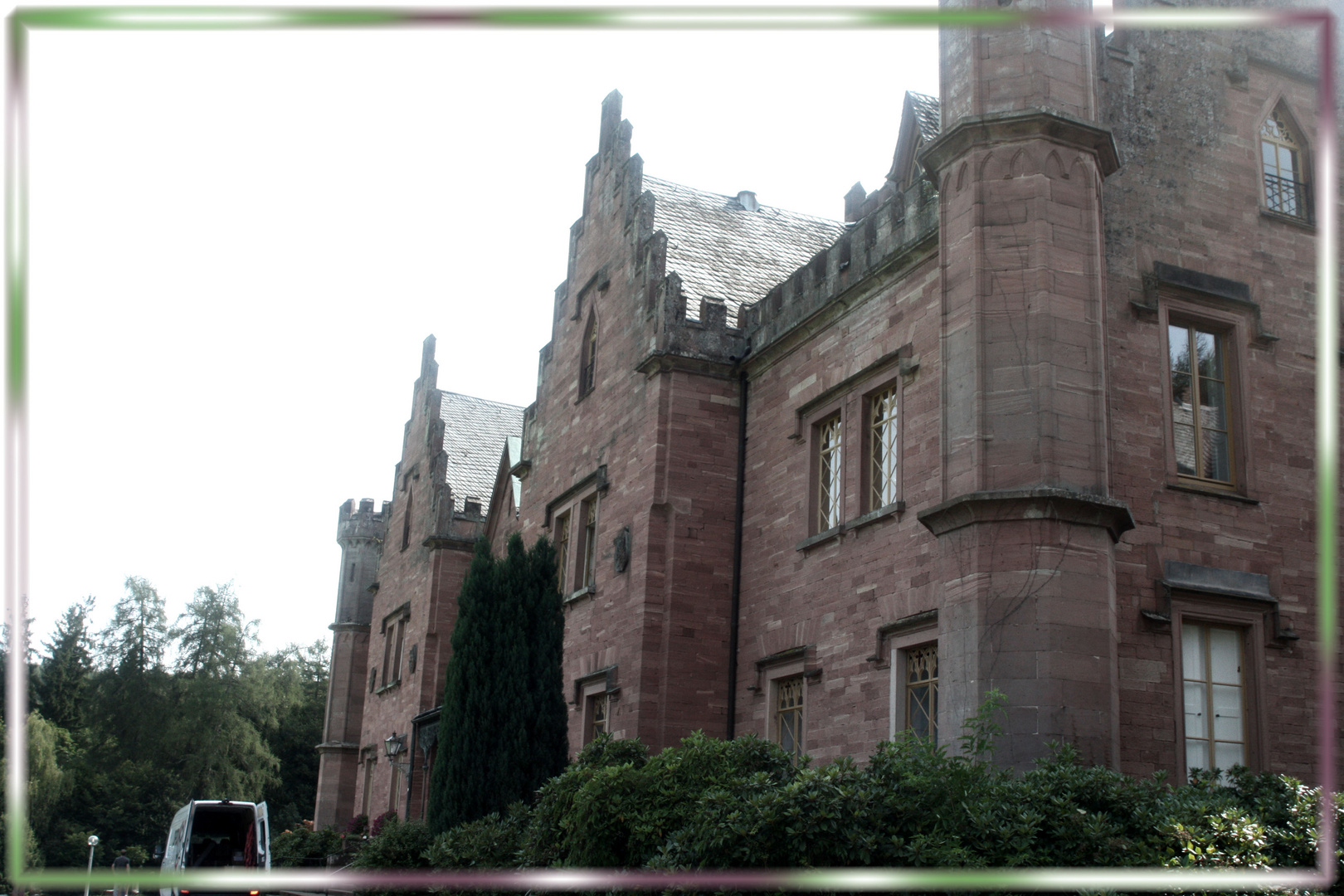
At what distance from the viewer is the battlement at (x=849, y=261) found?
16.4 m

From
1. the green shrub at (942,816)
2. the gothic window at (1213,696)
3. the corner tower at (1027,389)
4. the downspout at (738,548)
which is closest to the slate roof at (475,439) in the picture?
the downspout at (738,548)

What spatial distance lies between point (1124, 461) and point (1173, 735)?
2.94 m

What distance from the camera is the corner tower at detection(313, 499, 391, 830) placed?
1555 inches

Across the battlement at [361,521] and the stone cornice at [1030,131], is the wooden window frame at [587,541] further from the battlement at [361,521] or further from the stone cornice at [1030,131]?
the battlement at [361,521]

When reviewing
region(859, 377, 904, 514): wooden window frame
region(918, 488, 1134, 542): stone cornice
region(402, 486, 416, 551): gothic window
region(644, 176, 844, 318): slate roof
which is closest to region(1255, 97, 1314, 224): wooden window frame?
region(859, 377, 904, 514): wooden window frame

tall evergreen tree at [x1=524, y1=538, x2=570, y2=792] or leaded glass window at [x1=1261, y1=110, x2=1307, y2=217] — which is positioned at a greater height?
leaded glass window at [x1=1261, y1=110, x2=1307, y2=217]

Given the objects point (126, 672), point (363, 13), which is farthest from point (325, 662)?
point (363, 13)

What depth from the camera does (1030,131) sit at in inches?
552

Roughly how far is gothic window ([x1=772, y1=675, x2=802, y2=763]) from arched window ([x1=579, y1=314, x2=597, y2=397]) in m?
7.92

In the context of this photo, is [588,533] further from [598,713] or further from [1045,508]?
[1045,508]

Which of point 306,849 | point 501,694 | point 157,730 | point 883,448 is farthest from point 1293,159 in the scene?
point 157,730

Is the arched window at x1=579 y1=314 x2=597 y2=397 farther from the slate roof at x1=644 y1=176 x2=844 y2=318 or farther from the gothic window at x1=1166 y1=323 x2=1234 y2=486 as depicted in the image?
the gothic window at x1=1166 y1=323 x2=1234 y2=486

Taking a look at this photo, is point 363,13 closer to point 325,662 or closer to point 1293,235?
point 1293,235

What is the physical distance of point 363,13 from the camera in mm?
3082
